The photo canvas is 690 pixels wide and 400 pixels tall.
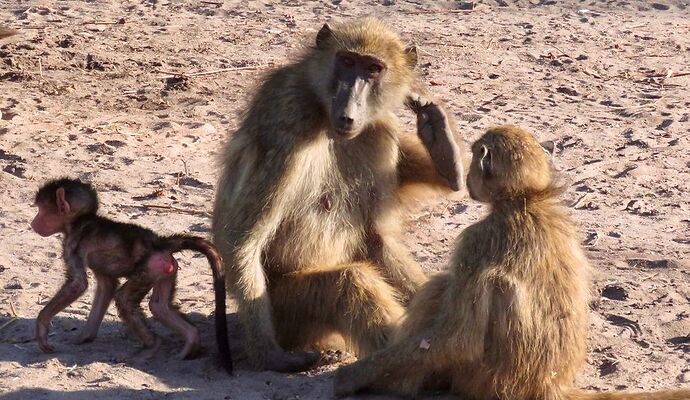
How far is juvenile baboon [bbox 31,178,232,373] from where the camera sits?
589 cm

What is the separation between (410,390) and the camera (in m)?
5.50

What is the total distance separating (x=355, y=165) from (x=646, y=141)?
3.80 meters

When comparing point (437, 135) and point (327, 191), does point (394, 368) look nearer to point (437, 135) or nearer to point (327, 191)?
point (327, 191)

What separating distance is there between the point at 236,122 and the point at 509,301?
455 centimetres

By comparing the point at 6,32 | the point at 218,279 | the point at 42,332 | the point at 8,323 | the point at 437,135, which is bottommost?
the point at 8,323

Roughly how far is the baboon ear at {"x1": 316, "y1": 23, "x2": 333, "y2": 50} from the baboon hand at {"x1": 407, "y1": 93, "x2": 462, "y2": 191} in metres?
0.51

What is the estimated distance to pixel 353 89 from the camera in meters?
6.02

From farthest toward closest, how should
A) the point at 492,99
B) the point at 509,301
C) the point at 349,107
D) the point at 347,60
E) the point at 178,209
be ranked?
the point at 492,99, the point at 178,209, the point at 347,60, the point at 349,107, the point at 509,301

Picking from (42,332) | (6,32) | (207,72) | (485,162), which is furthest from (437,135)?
(6,32)

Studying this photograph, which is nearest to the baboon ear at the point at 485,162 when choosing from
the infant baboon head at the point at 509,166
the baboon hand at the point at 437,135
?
the infant baboon head at the point at 509,166

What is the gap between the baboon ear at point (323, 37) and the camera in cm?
626

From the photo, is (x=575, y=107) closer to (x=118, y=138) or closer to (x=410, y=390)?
(x=118, y=138)

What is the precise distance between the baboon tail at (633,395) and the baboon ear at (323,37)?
82.6 inches

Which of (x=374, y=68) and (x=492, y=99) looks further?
(x=492, y=99)
